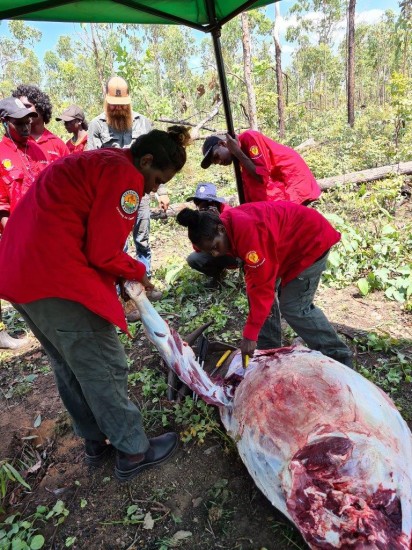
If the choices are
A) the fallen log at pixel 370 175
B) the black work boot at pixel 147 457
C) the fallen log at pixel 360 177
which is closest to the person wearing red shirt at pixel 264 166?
the black work boot at pixel 147 457

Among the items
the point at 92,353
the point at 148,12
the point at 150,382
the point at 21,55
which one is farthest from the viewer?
the point at 21,55

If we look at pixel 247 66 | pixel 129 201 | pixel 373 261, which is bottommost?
pixel 373 261

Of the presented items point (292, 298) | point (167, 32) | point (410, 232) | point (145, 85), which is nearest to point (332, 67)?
point (167, 32)

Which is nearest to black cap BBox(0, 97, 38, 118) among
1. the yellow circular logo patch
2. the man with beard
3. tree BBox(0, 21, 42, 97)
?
the man with beard

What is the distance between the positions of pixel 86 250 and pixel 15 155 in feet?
6.84

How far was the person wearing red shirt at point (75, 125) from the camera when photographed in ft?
15.9

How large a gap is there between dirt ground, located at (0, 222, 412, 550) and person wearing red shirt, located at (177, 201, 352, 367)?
26.7 inches

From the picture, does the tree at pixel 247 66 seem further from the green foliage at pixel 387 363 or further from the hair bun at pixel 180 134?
the hair bun at pixel 180 134

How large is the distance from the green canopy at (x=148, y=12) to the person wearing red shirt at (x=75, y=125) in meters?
2.03

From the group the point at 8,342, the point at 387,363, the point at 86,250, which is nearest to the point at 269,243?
the point at 86,250

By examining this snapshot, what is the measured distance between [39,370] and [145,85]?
10341 millimetres

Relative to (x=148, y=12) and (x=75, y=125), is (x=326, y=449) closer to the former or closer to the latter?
(x=148, y=12)

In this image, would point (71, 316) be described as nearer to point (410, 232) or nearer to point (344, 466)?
point (344, 466)

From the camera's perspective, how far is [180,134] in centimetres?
191
